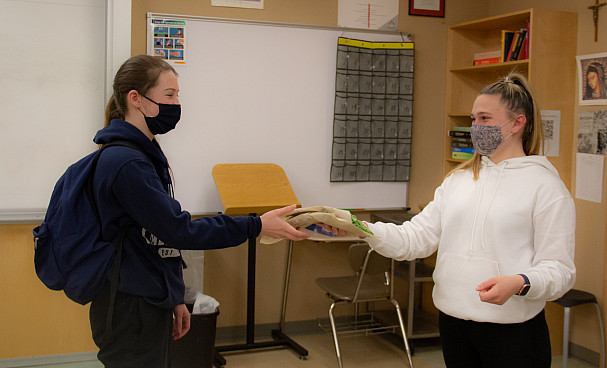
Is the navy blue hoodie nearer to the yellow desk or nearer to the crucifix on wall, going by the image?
the yellow desk

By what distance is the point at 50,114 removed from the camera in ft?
11.8

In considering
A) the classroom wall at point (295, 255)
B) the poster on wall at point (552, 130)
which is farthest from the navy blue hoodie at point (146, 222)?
the poster on wall at point (552, 130)

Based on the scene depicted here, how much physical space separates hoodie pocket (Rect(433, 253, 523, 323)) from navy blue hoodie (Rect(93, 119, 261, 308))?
650 millimetres

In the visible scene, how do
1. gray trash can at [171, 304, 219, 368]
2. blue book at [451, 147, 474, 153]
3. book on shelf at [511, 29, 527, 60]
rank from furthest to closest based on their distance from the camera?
blue book at [451, 147, 474, 153], book on shelf at [511, 29, 527, 60], gray trash can at [171, 304, 219, 368]

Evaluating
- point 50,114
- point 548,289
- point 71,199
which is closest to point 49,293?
point 50,114

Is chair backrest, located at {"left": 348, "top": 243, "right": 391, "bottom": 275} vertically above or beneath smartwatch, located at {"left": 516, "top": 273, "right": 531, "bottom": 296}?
beneath

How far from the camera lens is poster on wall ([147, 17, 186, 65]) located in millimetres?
3717

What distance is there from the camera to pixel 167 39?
3744 millimetres

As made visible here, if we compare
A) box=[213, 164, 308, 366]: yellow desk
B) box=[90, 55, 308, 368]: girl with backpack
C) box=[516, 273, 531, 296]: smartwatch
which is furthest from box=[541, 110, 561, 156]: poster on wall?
box=[90, 55, 308, 368]: girl with backpack

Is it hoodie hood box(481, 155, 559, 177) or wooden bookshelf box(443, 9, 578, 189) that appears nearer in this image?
hoodie hood box(481, 155, 559, 177)

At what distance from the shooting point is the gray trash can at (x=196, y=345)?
333cm

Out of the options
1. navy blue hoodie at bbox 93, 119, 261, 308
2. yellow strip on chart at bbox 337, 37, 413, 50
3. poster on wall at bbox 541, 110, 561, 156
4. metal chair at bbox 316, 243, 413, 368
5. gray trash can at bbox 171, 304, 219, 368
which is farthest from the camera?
yellow strip on chart at bbox 337, 37, 413, 50

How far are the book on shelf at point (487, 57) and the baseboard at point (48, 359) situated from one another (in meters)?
3.28

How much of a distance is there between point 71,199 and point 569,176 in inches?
125
